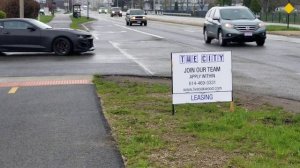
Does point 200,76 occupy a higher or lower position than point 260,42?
higher

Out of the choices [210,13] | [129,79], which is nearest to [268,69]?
[129,79]

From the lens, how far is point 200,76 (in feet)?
25.6

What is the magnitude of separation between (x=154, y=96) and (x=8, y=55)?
38.3ft

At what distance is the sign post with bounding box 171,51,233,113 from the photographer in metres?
7.73

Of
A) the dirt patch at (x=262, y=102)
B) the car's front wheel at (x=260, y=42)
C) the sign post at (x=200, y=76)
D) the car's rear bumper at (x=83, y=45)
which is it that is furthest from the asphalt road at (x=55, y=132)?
the car's front wheel at (x=260, y=42)

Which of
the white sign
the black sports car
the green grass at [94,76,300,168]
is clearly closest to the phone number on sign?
the white sign

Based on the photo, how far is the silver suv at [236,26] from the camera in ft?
74.8

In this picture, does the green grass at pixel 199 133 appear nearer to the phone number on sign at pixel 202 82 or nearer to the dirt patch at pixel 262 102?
the dirt patch at pixel 262 102

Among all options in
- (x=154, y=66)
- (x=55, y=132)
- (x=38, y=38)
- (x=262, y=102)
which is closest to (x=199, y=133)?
(x=55, y=132)

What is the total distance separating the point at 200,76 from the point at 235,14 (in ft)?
54.7

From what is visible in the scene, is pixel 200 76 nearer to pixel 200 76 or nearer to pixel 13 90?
pixel 200 76

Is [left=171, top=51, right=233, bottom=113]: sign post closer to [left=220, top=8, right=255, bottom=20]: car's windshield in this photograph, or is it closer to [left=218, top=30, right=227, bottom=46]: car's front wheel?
[left=218, top=30, right=227, bottom=46]: car's front wheel

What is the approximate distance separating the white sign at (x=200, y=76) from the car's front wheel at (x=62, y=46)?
1160cm

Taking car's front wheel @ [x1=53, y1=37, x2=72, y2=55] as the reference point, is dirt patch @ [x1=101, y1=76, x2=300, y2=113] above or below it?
below
